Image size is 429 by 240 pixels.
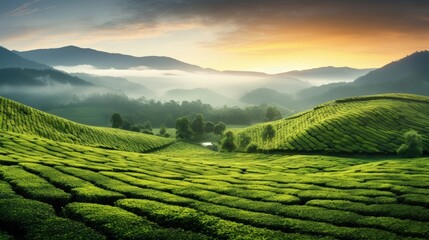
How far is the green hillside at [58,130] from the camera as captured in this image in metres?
115

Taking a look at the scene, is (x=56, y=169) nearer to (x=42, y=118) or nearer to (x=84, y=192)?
(x=84, y=192)

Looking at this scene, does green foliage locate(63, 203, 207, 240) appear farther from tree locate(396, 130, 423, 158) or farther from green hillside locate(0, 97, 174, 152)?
tree locate(396, 130, 423, 158)

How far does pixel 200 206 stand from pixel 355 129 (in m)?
108

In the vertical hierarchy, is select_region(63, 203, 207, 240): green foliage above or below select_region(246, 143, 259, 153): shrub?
above

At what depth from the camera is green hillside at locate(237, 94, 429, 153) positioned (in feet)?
376

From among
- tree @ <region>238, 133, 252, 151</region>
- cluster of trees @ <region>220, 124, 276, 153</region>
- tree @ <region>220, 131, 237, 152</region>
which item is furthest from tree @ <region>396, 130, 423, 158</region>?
tree @ <region>220, 131, 237, 152</region>

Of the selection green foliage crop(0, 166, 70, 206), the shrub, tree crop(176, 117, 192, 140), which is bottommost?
the shrub

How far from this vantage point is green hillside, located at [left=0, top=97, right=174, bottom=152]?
115 m

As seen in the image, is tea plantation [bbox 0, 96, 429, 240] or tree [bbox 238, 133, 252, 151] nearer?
tea plantation [bbox 0, 96, 429, 240]

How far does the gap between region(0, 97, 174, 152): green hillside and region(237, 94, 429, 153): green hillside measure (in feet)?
151

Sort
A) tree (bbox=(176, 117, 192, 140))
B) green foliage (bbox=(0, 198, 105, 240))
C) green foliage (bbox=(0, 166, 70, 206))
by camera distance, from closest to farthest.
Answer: green foliage (bbox=(0, 198, 105, 240)), green foliage (bbox=(0, 166, 70, 206)), tree (bbox=(176, 117, 192, 140))

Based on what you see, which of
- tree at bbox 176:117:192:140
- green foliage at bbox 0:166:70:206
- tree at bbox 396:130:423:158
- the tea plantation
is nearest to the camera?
the tea plantation

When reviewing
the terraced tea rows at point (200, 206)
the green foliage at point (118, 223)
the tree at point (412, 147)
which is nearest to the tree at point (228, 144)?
the tree at point (412, 147)

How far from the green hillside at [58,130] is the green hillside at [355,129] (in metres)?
46.0
